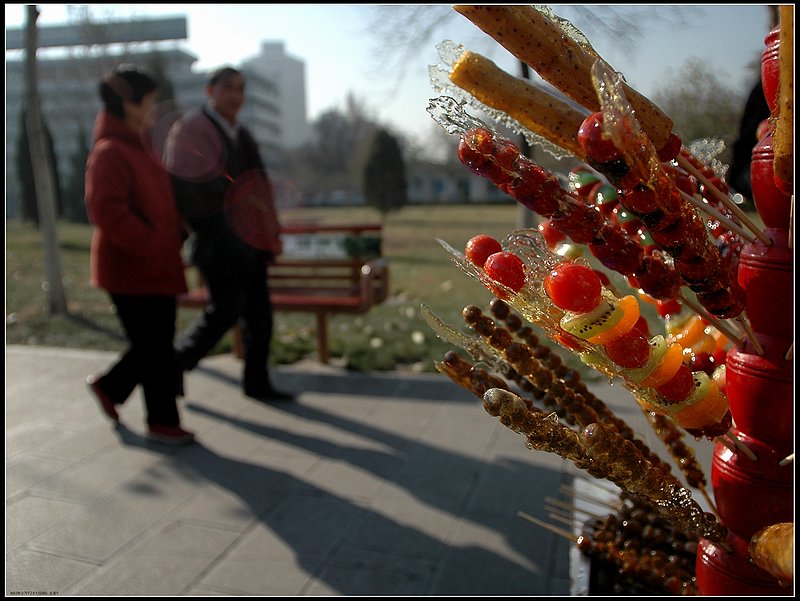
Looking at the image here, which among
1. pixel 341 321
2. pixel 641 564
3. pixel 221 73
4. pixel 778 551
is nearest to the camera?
pixel 778 551

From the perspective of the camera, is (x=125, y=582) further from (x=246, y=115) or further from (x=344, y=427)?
(x=246, y=115)

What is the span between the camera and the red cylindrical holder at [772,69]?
934mm

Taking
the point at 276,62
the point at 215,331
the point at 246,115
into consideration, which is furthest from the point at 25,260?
the point at 276,62

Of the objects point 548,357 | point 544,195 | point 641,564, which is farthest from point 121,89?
point 641,564

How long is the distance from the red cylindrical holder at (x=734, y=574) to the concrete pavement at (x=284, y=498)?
53.3 inches

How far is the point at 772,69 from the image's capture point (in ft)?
3.11

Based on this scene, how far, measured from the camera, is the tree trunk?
7.43 metres

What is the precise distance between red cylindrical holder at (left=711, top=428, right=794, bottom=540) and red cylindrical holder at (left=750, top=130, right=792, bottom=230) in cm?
38

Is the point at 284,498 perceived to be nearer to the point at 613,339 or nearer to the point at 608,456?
the point at 608,456

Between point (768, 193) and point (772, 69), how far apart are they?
8.4 inches

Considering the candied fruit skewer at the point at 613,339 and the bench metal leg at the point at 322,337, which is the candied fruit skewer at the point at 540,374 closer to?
the candied fruit skewer at the point at 613,339

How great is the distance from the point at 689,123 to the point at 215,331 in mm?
17327

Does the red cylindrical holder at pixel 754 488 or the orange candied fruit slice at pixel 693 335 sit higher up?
the orange candied fruit slice at pixel 693 335

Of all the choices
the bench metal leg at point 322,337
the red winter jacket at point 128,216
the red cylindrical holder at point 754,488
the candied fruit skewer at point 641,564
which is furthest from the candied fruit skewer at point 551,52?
the bench metal leg at point 322,337
